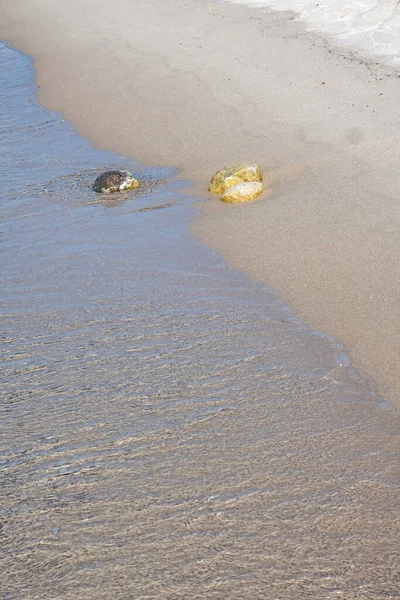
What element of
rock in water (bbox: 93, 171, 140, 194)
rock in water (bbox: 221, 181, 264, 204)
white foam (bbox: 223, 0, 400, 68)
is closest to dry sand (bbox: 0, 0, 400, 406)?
rock in water (bbox: 221, 181, 264, 204)

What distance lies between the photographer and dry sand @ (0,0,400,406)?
5.24 metres

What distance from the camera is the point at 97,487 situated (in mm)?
3363

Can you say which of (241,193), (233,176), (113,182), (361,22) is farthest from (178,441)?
(361,22)

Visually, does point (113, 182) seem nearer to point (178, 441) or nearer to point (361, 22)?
point (178, 441)

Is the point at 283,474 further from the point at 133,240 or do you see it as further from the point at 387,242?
the point at 133,240

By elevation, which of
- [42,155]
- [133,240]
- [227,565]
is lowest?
[42,155]

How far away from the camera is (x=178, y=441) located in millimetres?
3666

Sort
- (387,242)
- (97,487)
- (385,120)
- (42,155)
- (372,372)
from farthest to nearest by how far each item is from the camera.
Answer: (42,155), (385,120), (387,242), (372,372), (97,487)

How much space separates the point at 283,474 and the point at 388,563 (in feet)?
2.11

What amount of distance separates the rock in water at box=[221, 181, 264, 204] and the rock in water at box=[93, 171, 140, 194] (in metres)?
0.97

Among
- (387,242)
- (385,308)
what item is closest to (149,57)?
(387,242)

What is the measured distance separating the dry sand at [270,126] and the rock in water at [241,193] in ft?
0.42

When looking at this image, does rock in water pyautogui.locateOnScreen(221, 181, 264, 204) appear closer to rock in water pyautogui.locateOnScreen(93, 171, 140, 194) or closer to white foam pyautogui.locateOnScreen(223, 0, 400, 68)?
rock in water pyautogui.locateOnScreen(93, 171, 140, 194)

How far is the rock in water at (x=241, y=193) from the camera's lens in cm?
688
